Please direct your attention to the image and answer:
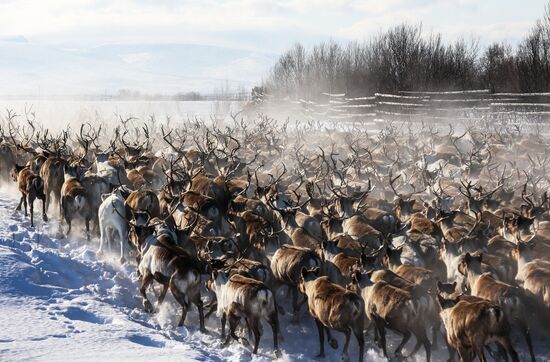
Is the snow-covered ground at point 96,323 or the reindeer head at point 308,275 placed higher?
the reindeer head at point 308,275

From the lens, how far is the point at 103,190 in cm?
1380

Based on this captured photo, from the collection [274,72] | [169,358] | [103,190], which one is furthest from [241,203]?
[274,72]

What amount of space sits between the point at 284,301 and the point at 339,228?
1.87 m

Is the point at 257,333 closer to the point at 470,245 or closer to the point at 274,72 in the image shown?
the point at 470,245

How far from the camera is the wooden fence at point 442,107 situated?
30.4 meters

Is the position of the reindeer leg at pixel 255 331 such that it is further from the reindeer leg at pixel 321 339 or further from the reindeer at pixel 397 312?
the reindeer at pixel 397 312

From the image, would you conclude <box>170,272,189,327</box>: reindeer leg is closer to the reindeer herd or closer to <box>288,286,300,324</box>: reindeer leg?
the reindeer herd

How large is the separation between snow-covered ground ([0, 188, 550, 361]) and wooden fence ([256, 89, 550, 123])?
73.7 ft

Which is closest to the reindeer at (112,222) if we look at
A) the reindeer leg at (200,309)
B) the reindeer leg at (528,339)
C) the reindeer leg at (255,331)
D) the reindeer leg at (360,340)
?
the reindeer leg at (200,309)

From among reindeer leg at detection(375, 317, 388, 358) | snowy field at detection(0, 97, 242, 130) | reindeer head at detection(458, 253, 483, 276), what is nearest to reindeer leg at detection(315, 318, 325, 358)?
reindeer leg at detection(375, 317, 388, 358)

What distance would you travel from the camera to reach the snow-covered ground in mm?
7828

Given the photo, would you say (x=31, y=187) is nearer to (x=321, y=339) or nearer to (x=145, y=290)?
(x=145, y=290)

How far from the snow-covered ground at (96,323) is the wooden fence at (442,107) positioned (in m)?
22.5

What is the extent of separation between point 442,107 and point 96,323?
1112 inches
